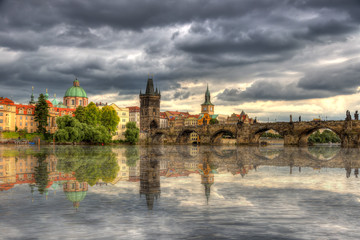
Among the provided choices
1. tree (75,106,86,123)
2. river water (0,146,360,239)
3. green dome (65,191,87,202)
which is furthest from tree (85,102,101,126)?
green dome (65,191,87,202)

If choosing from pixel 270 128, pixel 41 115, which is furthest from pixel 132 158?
pixel 41 115

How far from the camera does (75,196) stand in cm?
895

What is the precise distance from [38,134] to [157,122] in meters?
59.6

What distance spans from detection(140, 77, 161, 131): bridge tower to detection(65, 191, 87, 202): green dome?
459 feet

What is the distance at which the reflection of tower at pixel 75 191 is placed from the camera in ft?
27.9

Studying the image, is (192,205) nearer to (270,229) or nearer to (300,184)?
(270,229)

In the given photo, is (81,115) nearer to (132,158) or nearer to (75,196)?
(132,158)

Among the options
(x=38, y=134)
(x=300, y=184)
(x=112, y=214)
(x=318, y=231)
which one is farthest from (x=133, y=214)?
(x=38, y=134)

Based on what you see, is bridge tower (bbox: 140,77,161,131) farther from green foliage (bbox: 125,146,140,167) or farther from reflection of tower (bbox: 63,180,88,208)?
reflection of tower (bbox: 63,180,88,208)

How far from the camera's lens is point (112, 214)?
22.9 ft

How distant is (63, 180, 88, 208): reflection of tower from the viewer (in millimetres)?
8500

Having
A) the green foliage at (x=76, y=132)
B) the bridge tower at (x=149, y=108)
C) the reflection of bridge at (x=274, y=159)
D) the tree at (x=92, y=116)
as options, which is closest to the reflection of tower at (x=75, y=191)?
the reflection of bridge at (x=274, y=159)

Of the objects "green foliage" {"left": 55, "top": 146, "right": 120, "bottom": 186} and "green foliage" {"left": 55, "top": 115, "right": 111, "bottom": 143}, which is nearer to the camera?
"green foliage" {"left": 55, "top": 146, "right": 120, "bottom": 186}

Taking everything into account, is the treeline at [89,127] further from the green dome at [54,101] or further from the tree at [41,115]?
the green dome at [54,101]
